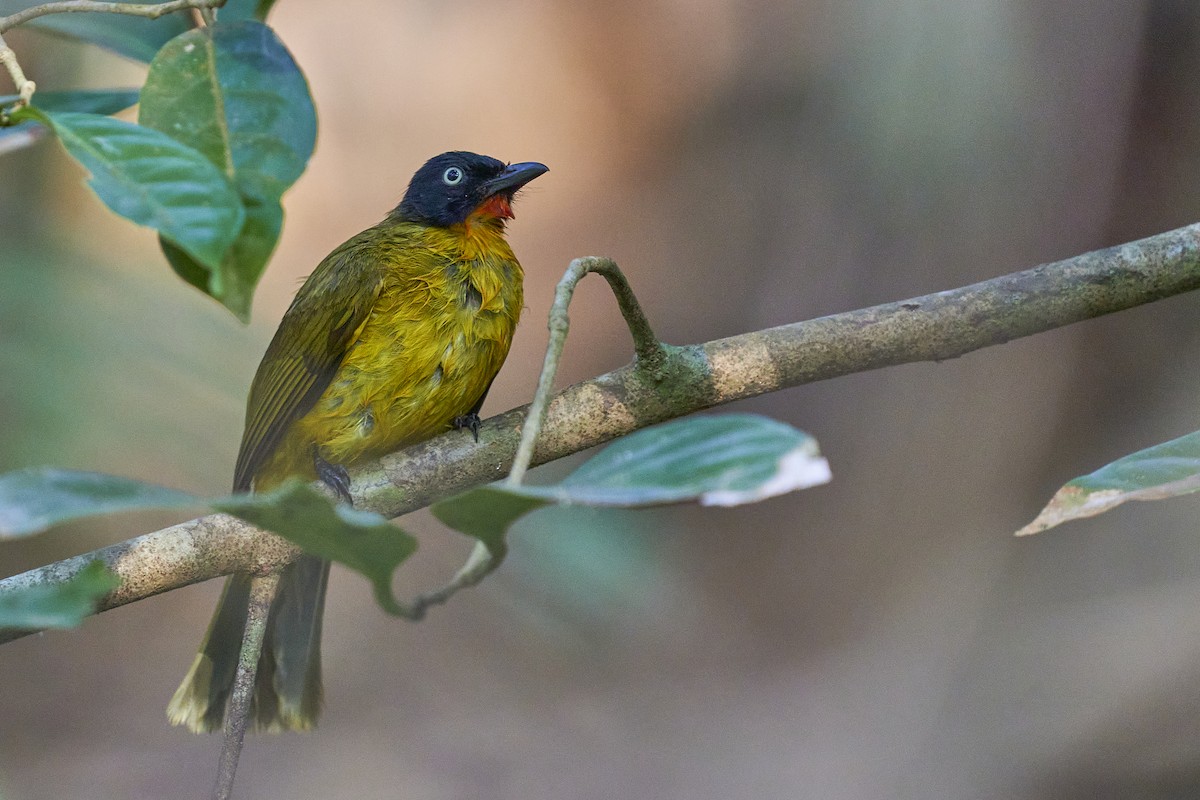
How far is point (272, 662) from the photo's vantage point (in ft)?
9.97

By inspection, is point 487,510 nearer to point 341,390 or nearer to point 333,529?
point 333,529

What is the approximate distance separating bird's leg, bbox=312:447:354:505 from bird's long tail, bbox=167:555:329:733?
0.82ft

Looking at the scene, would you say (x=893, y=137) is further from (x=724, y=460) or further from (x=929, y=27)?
(x=724, y=460)

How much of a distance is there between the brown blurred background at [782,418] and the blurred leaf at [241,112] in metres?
3.21

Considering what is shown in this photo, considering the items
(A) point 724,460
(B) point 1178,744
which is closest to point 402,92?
(B) point 1178,744

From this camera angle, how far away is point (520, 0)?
248 inches

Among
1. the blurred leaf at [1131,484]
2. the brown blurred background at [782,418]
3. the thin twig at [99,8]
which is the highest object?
the thin twig at [99,8]

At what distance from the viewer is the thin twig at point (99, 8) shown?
5.14 ft

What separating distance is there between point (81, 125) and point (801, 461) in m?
0.94

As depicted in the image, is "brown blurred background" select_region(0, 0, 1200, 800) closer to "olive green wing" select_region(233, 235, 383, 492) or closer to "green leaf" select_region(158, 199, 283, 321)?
"olive green wing" select_region(233, 235, 383, 492)

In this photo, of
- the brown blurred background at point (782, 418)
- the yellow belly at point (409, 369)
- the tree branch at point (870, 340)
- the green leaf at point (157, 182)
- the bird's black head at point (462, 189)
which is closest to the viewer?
the green leaf at point (157, 182)

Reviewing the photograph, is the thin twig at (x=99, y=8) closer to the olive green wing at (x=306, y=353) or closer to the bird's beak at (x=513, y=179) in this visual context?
the olive green wing at (x=306, y=353)

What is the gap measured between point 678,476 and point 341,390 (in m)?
2.03

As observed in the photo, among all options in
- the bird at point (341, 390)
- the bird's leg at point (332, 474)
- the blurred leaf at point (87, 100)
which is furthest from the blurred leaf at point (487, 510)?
the bird at point (341, 390)
